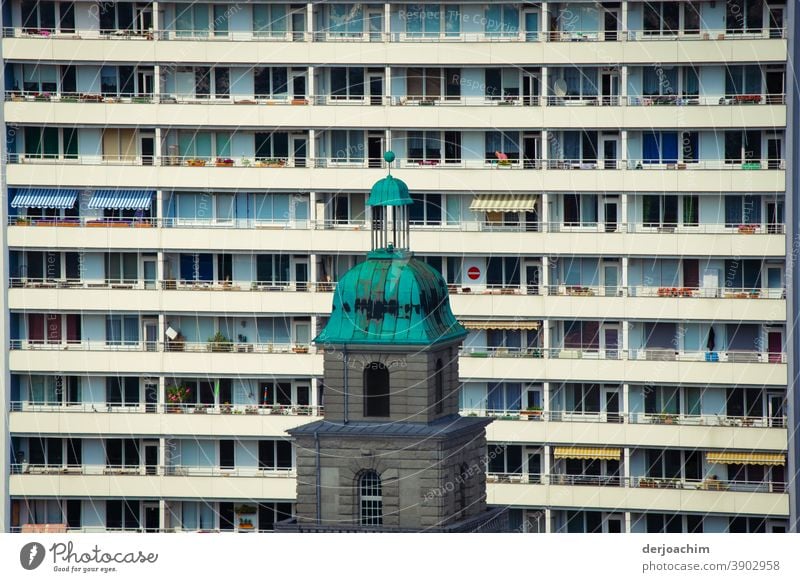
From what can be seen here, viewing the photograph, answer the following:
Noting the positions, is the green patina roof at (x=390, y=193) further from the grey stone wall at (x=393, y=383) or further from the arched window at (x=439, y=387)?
the arched window at (x=439, y=387)

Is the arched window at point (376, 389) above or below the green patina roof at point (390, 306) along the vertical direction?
below

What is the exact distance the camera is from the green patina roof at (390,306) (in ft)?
587

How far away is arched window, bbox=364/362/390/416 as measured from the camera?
179m

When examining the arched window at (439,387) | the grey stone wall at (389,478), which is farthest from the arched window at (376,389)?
the arched window at (439,387)

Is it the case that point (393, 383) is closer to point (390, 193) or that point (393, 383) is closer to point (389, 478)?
point (389, 478)

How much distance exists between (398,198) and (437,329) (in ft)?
18.8

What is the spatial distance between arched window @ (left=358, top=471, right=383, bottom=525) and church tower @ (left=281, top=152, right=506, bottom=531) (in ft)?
0.13

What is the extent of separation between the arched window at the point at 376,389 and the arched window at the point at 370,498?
8.35 ft

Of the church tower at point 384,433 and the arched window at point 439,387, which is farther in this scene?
the arched window at point 439,387

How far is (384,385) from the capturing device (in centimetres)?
17900

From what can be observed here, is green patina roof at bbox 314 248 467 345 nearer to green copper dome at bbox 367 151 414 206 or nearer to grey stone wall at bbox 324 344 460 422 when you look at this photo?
grey stone wall at bbox 324 344 460 422

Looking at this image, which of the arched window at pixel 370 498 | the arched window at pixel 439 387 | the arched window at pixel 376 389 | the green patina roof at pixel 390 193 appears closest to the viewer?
the arched window at pixel 370 498

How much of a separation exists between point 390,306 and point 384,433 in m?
5.58
